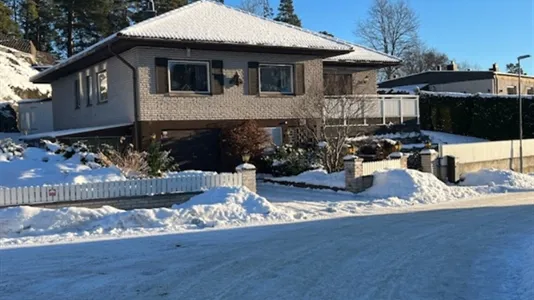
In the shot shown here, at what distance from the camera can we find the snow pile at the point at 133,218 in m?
11.0

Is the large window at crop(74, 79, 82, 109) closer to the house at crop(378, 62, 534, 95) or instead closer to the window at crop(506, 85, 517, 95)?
the house at crop(378, 62, 534, 95)

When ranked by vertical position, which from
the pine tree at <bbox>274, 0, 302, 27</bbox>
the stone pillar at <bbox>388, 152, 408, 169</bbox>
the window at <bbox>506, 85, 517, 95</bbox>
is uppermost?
the pine tree at <bbox>274, 0, 302, 27</bbox>

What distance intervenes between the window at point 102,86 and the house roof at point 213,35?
2.07ft

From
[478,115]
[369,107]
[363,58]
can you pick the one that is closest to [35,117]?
[363,58]

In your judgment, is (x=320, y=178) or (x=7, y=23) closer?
(x=320, y=178)

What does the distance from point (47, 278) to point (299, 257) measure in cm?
352

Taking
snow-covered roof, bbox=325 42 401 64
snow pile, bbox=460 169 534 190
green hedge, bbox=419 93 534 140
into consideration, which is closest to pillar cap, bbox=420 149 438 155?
snow pile, bbox=460 169 534 190

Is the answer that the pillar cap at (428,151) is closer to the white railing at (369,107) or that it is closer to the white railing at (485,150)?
the white railing at (485,150)

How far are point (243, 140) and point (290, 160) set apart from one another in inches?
81.4

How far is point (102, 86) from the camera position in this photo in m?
23.3

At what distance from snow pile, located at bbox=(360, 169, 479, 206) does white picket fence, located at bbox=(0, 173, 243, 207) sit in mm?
4505

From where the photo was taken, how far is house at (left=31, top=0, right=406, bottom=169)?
65.6ft

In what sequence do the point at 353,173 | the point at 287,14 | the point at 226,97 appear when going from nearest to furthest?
the point at 353,173 < the point at 226,97 < the point at 287,14

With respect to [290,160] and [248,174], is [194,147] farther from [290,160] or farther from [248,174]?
[248,174]
